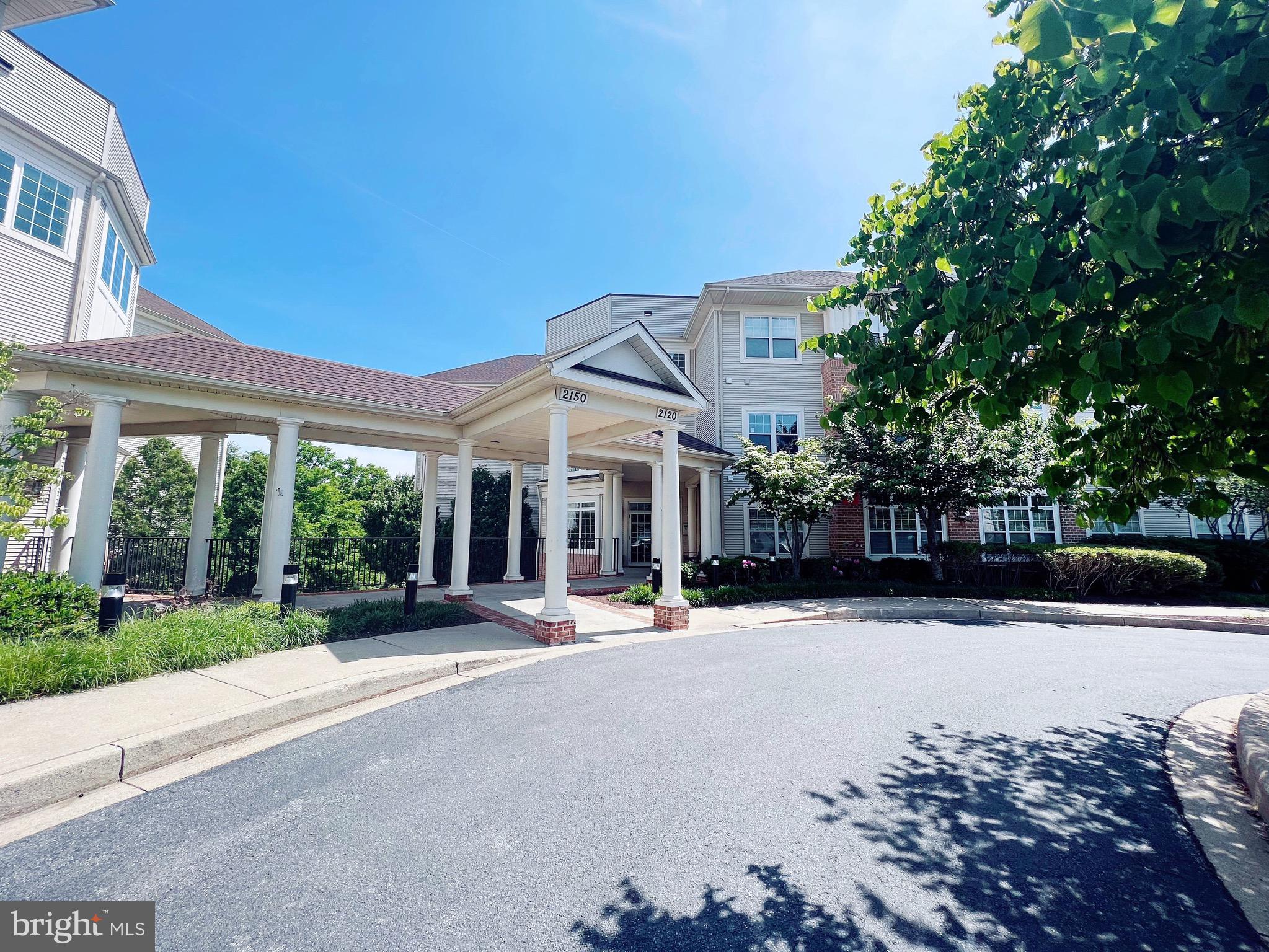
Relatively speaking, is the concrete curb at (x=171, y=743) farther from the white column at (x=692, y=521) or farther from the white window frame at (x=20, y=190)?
the white column at (x=692, y=521)

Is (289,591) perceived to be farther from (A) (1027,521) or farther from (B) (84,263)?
(A) (1027,521)

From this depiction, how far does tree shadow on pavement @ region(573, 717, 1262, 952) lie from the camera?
2510 millimetres

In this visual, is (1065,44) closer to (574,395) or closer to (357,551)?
(574,395)

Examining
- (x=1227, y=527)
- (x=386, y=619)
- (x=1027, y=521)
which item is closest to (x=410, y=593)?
(x=386, y=619)

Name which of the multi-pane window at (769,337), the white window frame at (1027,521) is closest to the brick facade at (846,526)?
the white window frame at (1027,521)

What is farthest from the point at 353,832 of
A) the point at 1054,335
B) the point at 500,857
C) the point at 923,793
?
the point at 1054,335

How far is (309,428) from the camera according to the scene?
11.4 meters

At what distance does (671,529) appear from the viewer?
10570mm

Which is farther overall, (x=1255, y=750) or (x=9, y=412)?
(x=9, y=412)

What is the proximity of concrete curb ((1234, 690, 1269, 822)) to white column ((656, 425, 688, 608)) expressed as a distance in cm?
690

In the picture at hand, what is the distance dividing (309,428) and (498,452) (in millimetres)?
4508

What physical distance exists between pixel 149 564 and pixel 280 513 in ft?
25.8

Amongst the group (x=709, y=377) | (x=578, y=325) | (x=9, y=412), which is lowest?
(x=9, y=412)

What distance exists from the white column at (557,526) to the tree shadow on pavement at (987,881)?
5419 mm
